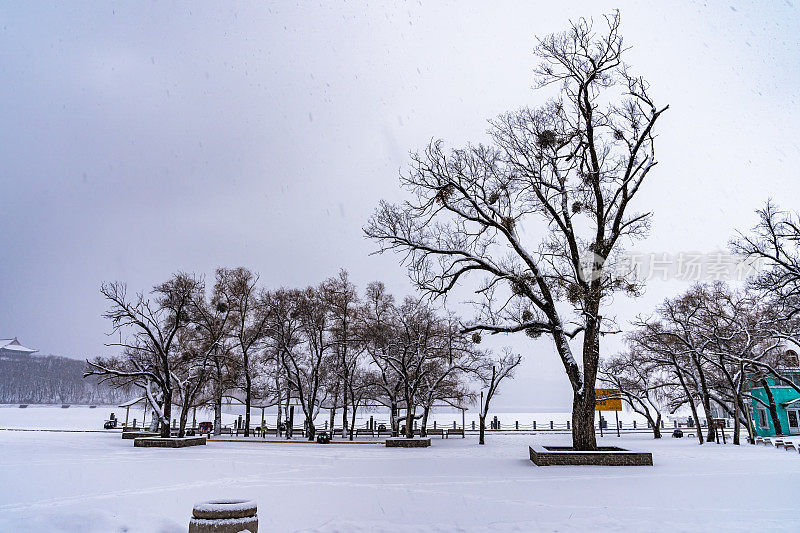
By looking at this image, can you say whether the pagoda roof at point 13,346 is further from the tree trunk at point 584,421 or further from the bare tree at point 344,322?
the tree trunk at point 584,421

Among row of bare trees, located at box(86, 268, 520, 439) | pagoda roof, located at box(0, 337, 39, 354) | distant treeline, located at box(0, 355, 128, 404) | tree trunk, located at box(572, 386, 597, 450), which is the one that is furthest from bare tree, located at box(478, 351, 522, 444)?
pagoda roof, located at box(0, 337, 39, 354)

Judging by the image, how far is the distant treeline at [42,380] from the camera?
128 m

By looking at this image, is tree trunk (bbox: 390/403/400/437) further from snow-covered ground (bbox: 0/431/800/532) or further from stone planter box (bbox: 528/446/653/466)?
stone planter box (bbox: 528/446/653/466)

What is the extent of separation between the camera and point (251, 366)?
140 ft

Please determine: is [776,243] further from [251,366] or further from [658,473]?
[251,366]

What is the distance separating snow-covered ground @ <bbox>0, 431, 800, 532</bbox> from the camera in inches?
313

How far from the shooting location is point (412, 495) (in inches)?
418

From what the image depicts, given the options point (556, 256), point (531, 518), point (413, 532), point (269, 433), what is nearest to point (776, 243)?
point (556, 256)

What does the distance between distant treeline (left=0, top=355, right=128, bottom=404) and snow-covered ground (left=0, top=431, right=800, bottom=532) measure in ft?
416

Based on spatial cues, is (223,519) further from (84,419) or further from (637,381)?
(84,419)

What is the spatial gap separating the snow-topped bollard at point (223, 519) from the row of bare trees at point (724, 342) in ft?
81.1

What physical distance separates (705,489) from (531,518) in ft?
17.2

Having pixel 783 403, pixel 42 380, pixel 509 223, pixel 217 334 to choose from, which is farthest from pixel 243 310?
pixel 42 380

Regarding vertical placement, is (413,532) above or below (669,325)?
below
